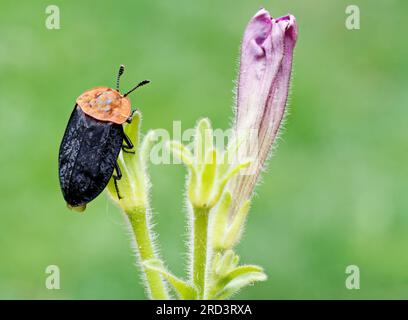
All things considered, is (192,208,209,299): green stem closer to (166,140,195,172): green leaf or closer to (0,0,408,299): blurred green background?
(166,140,195,172): green leaf

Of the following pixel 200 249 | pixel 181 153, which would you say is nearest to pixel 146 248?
pixel 200 249

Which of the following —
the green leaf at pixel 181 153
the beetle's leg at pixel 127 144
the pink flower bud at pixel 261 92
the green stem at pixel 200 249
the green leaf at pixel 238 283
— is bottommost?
the green leaf at pixel 238 283

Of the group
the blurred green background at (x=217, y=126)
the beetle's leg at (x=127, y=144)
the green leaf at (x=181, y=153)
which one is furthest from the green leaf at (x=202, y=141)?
the blurred green background at (x=217, y=126)

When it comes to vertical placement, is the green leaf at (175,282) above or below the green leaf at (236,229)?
below

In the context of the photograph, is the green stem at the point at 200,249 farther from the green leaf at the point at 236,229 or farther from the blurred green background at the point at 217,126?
the blurred green background at the point at 217,126

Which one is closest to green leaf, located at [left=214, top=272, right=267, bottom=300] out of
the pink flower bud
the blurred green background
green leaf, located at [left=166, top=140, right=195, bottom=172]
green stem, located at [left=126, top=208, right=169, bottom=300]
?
green stem, located at [left=126, top=208, right=169, bottom=300]

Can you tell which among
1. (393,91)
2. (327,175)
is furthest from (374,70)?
(327,175)
